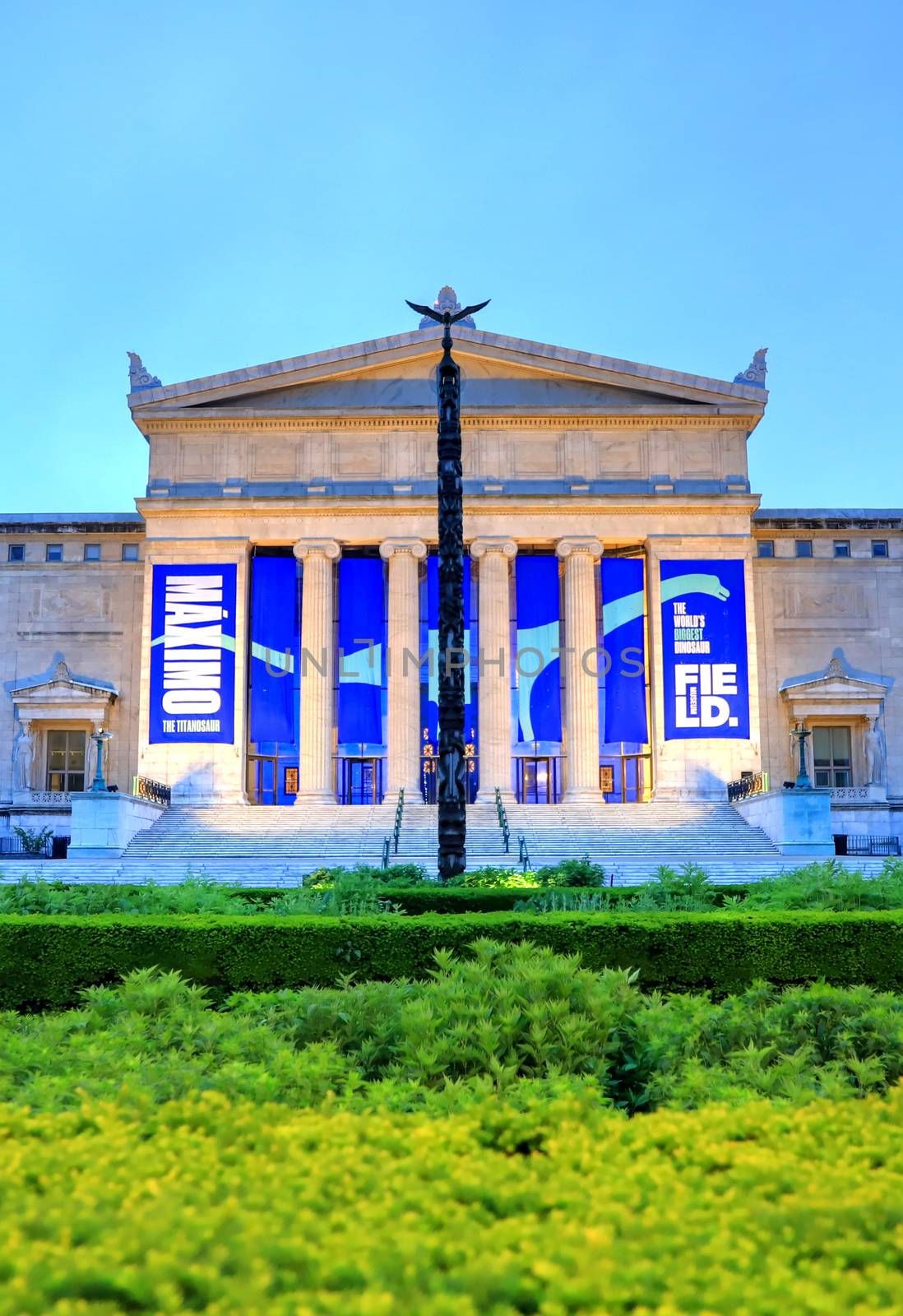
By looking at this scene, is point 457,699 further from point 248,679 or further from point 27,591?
point 27,591

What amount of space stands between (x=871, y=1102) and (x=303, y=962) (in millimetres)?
7185

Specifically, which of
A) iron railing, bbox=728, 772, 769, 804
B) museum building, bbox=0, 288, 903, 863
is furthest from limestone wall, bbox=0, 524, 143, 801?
iron railing, bbox=728, 772, 769, 804

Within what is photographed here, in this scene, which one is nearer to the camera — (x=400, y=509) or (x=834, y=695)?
(x=400, y=509)

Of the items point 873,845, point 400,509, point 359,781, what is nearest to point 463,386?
point 400,509

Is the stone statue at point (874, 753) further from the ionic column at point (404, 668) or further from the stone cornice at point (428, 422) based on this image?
the ionic column at point (404, 668)

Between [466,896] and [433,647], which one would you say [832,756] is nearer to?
[433,647]

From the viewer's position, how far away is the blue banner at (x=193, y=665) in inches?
1741

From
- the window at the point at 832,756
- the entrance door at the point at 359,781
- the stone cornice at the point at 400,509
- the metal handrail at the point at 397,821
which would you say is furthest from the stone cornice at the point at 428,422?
the metal handrail at the point at 397,821

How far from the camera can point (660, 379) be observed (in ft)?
153

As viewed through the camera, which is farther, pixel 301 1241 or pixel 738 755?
pixel 738 755

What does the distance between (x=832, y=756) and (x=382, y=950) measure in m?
39.2

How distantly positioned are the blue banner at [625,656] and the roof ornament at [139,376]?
19.2 m

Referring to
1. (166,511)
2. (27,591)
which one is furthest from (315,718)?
(27,591)

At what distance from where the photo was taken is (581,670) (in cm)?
4512
